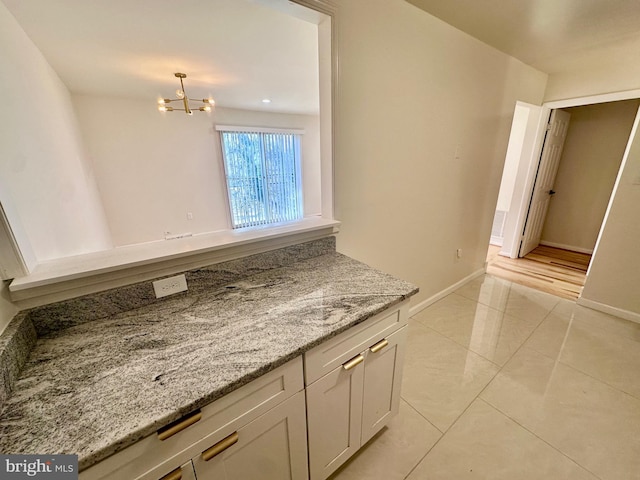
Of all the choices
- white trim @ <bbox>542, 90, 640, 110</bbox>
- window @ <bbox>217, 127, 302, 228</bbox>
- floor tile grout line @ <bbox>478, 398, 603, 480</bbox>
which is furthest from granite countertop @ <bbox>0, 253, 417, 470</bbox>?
window @ <bbox>217, 127, 302, 228</bbox>

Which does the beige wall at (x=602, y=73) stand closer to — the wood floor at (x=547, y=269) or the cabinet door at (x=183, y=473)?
the wood floor at (x=547, y=269)

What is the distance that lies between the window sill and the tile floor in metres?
1.18

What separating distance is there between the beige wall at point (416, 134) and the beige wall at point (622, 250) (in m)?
0.90

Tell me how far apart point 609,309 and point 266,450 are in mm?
3206

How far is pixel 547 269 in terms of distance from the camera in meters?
3.26

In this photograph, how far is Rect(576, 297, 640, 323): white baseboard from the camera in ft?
7.25

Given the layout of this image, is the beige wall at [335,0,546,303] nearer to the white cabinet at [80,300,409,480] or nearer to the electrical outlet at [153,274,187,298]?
the white cabinet at [80,300,409,480]

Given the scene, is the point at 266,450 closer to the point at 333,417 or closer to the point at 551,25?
the point at 333,417

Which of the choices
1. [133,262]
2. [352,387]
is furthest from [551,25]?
[133,262]

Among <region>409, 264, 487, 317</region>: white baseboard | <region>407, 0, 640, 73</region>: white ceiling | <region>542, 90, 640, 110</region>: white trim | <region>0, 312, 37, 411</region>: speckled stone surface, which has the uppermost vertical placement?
<region>407, 0, 640, 73</region>: white ceiling

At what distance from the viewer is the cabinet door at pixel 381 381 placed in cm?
109

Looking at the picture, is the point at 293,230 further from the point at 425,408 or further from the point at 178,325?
the point at 425,408

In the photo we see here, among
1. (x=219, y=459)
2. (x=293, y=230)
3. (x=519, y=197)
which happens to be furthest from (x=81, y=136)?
(x=519, y=197)

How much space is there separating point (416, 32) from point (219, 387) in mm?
2187
